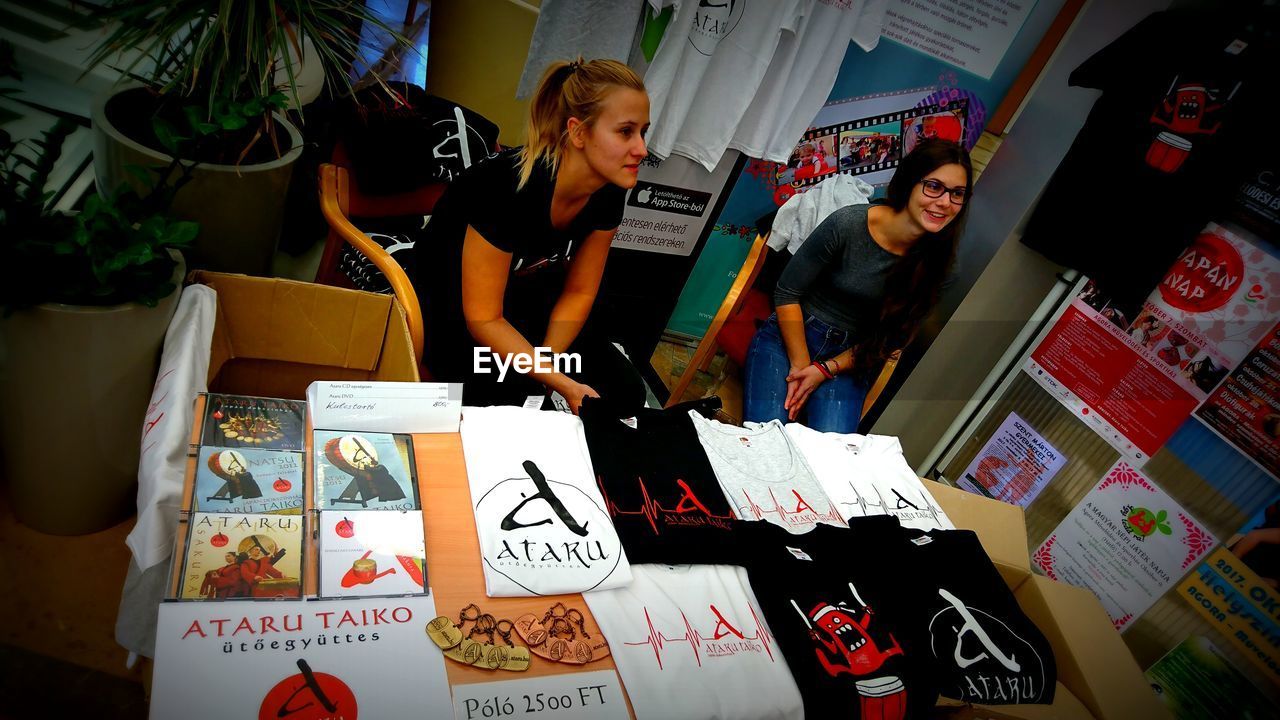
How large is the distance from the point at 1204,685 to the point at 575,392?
213 cm

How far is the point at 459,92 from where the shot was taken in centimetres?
262

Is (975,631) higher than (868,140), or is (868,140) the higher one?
(868,140)

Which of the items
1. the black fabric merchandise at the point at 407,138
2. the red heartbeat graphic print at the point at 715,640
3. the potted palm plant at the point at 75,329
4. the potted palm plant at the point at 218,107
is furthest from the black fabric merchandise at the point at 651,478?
the black fabric merchandise at the point at 407,138

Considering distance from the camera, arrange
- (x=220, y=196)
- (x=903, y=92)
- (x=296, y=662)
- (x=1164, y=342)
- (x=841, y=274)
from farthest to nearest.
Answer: (x=903, y=92) < (x=841, y=274) < (x=1164, y=342) < (x=220, y=196) < (x=296, y=662)

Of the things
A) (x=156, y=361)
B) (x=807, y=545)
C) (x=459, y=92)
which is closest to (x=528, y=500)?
(x=807, y=545)

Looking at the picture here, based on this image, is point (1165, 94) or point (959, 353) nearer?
point (1165, 94)

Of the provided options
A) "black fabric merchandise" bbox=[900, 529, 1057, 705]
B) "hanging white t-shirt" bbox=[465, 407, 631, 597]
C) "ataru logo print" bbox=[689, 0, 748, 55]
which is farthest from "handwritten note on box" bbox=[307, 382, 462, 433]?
"ataru logo print" bbox=[689, 0, 748, 55]

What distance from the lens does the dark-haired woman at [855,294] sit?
7.29 ft

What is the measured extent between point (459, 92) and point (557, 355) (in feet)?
4.09

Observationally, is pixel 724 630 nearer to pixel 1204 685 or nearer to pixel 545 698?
pixel 545 698

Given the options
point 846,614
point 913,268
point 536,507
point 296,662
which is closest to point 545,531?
point 536,507

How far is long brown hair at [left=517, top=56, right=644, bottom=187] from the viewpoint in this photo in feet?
5.60

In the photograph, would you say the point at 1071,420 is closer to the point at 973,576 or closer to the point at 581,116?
the point at 973,576

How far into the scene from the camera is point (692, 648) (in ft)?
3.70
